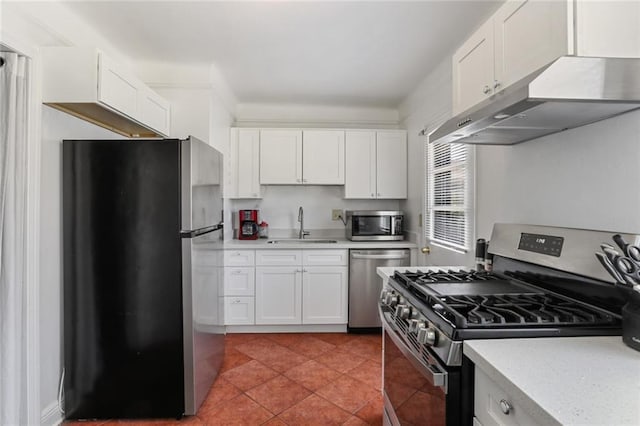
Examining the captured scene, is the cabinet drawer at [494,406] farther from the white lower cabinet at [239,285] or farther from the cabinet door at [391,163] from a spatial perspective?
the cabinet door at [391,163]

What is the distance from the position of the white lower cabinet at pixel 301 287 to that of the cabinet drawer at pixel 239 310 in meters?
0.07

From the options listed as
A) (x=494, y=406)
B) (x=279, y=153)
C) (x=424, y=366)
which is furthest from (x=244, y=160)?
(x=494, y=406)

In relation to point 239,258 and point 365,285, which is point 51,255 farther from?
point 365,285

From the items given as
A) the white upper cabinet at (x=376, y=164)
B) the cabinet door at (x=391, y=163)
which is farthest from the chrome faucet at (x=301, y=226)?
the cabinet door at (x=391, y=163)

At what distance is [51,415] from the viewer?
1886 millimetres

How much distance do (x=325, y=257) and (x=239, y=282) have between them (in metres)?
0.89

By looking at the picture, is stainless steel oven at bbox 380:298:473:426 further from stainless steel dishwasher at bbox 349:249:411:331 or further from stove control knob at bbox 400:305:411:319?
stainless steel dishwasher at bbox 349:249:411:331

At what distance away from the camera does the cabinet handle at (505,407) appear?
0.77m

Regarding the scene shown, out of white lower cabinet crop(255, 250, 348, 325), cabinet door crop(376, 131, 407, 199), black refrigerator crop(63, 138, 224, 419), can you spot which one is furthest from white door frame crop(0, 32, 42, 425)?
cabinet door crop(376, 131, 407, 199)

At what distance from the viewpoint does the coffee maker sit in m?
3.60

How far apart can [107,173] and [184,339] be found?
3.54 ft

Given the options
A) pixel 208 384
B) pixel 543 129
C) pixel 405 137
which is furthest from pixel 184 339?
pixel 405 137

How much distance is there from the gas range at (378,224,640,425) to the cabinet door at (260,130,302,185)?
2232 millimetres

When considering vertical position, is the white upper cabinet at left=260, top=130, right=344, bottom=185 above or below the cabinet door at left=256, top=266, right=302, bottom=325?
above
